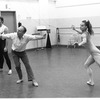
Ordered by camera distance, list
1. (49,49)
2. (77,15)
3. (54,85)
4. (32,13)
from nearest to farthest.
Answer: (54,85) < (32,13) < (49,49) < (77,15)

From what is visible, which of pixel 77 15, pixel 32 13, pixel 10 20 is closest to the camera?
pixel 10 20

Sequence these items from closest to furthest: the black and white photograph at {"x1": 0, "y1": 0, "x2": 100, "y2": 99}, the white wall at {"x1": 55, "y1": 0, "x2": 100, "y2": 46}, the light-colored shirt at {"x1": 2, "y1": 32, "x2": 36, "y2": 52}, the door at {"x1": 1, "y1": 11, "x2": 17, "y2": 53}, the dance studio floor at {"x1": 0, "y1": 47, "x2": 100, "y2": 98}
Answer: the dance studio floor at {"x1": 0, "y1": 47, "x2": 100, "y2": 98} → the black and white photograph at {"x1": 0, "y1": 0, "x2": 100, "y2": 99} → the light-colored shirt at {"x1": 2, "y1": 32, "x2": 36, "y2": 52} → the door at {"x1": 1, "y1": 11, "x2": 17, "y2": 53} → the white wall at {"x1": 55, "y1": 0, "x2": 100, "y2": 46}

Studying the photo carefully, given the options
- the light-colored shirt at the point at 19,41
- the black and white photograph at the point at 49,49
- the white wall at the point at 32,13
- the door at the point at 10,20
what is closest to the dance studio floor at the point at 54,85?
the black and white photograph at the point at 49,49

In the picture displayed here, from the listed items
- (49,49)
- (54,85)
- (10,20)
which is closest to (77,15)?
(49,49)

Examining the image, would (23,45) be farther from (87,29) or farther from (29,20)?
(29,20)

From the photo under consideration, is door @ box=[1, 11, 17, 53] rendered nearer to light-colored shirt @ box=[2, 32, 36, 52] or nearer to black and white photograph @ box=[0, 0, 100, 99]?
black and white photograph @ box=[0, 0, 100, 99]

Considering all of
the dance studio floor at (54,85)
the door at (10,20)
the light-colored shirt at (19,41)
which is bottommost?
the dance studio floor at (54,85)

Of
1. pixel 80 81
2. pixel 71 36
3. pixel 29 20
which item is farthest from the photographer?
pixel 71 36

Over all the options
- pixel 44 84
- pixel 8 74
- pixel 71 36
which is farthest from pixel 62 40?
pixel 44 84

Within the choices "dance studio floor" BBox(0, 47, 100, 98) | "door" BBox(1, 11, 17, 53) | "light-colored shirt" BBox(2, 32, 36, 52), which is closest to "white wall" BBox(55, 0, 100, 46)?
"door" BBox(1, 11, 17, 53)

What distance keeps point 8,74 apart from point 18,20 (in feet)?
16.1

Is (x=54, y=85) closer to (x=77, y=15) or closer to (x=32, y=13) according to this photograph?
(x=32, y=13)

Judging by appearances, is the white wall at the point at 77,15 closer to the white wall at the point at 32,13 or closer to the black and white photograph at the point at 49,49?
the black and white photograph at the point at 49,49

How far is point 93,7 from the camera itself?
10398mm
